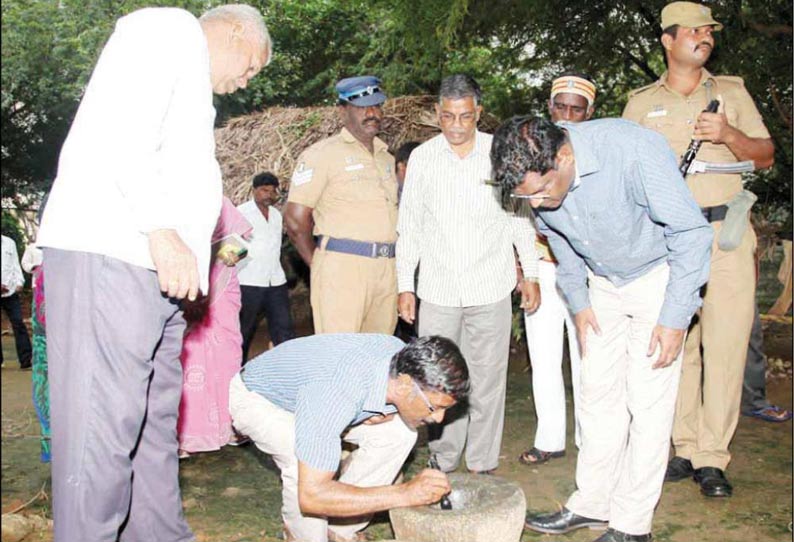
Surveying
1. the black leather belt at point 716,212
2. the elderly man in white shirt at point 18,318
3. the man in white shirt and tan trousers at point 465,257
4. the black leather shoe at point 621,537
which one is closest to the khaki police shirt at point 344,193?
the man in white shirt and tan trousers at point 465,257

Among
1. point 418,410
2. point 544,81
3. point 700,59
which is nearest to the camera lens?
point 418,410

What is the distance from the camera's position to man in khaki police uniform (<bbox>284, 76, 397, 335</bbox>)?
4.83m

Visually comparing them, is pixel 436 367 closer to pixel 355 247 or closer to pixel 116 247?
pixel 116 247

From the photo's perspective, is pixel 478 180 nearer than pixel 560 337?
Yes

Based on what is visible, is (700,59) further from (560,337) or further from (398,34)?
(398,34)

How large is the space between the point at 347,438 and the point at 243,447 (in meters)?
1.76

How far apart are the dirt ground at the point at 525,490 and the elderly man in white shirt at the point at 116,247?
1043 millimetres

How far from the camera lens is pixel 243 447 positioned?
5.18 metres

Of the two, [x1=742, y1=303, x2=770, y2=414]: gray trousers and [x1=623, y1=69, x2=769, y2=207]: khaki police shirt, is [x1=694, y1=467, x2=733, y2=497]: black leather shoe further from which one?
[x1=742, y1=303, x2=770, y2=414]: gray trousers

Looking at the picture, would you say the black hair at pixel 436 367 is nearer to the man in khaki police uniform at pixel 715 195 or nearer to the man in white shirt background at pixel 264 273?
the man in khaki police uniform at pixel 715 195

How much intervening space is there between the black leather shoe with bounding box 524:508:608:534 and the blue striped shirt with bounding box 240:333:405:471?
3.40ft

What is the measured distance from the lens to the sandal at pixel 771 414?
18.6 ft

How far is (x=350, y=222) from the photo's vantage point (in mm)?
4848

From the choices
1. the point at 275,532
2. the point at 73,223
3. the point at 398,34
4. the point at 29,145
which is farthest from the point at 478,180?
the point at 29,145
